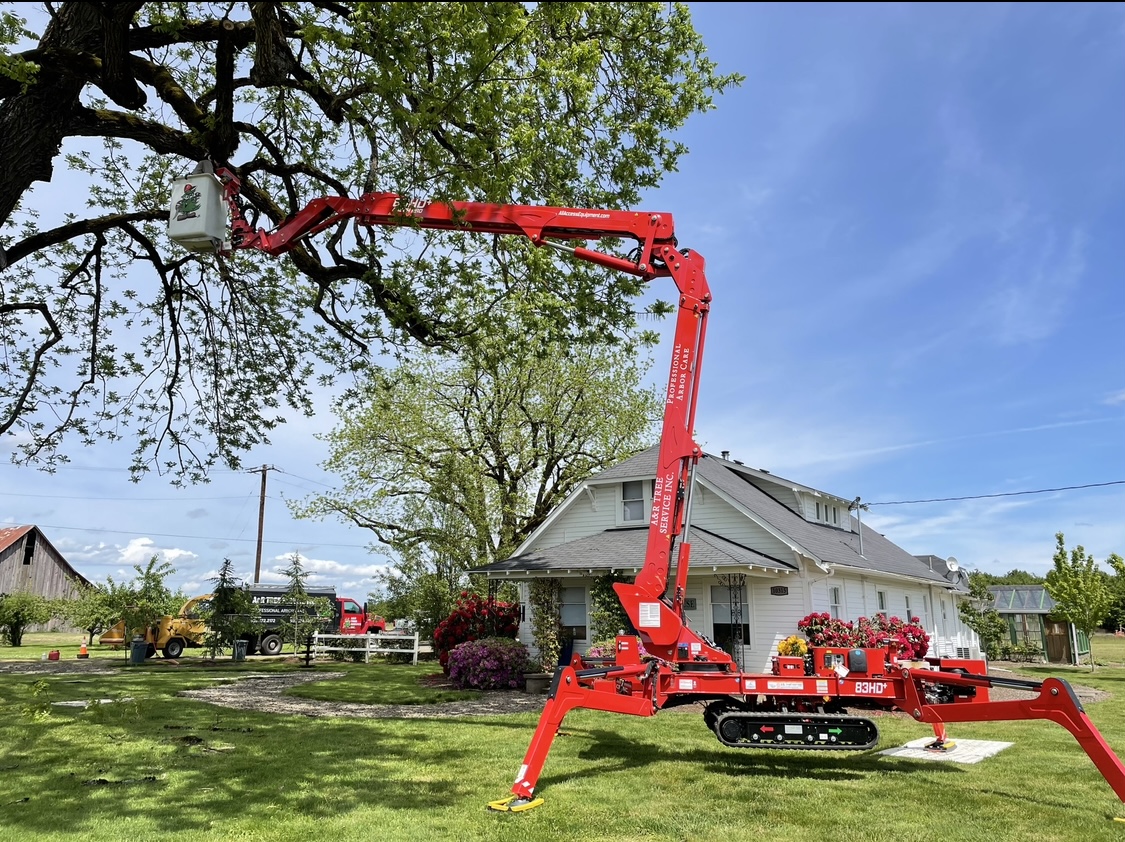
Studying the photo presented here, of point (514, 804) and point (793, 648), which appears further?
point (793, 648)

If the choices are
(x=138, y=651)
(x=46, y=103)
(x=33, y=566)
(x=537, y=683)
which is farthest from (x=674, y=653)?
(x=33, y=566)

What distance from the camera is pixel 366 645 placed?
26531 mm

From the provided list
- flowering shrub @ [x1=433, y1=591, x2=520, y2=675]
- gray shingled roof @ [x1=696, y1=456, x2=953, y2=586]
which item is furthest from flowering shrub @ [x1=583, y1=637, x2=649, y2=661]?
gray shingled roof @ [x1=696, y1=456, x2=953, y2=586]

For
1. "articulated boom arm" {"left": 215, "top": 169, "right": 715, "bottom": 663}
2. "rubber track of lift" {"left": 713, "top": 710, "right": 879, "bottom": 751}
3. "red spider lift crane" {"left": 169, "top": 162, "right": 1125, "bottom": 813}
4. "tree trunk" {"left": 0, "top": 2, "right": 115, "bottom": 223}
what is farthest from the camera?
"articulated boom arm" {"left": 215, "top": 169, "right": 715, "bottom": 663}

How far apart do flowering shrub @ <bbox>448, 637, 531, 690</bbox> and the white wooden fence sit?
26.7 ft

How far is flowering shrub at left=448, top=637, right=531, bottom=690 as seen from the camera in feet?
57.0

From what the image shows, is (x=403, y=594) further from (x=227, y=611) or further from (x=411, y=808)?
(x=411, y=808)

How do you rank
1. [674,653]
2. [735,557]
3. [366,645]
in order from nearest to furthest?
[674,653]
[735,557]
[366,645]

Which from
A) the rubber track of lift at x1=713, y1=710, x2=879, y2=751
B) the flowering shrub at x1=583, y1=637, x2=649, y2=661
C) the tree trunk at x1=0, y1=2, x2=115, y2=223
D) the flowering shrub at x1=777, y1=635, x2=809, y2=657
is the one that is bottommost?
the rubber track of lift at x1=713, y1=710, x2=879, y2=751

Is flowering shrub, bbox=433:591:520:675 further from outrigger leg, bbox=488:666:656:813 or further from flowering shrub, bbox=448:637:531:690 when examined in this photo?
outrigger leg, bbox=488:666:656:813

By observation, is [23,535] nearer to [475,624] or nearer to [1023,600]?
[475,624]

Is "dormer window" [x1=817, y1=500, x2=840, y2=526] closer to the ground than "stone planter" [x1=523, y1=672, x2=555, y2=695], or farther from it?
farther from it

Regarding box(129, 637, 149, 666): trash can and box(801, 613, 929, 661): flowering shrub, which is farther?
box(129, 637, 149, 666): trash can

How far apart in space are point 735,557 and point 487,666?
20.5 ft
